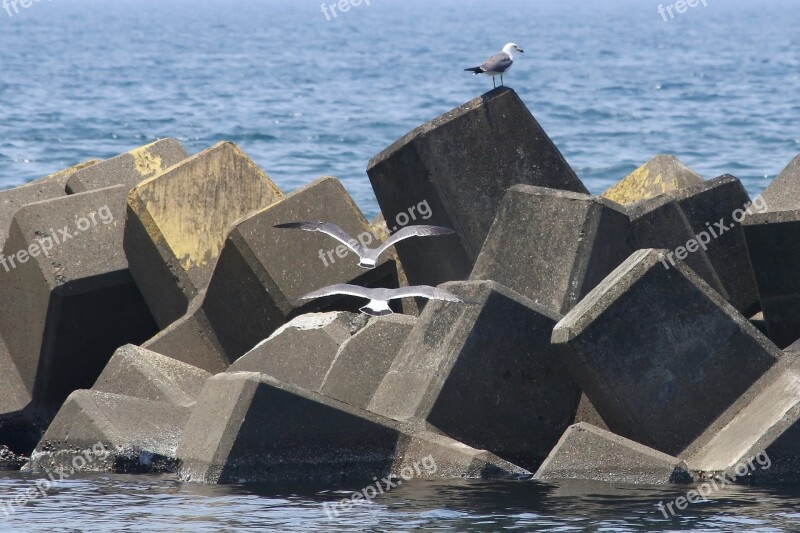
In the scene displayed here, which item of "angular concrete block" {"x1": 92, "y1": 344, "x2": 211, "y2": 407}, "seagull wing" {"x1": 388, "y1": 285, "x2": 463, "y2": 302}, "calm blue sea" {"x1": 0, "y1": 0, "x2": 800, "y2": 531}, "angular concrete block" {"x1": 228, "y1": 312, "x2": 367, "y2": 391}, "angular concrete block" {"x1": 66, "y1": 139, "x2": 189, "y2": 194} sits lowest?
"calm blue sea" {"x1": 0, "y1": 0, "x2": 800, "y2": 531}

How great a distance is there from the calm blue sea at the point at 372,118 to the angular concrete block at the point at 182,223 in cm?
182

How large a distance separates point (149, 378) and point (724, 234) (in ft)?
11.6

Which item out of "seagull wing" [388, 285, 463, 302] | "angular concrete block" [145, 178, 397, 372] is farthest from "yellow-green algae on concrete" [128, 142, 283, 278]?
"seagull wing" [388, 285, 463, 302]

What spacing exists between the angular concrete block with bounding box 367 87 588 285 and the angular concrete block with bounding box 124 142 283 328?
0.94 metres

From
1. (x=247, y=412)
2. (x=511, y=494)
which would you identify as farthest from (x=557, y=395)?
(x=247, y=412)

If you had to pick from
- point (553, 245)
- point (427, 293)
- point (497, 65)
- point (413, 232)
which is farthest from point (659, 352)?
point (497, 65)

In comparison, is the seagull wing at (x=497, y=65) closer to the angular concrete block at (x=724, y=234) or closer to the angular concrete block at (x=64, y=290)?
the angular concrete block at (x=724, y=234)

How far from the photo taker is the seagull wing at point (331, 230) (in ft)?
26.9

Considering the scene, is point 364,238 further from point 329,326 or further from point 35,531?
point 35,531

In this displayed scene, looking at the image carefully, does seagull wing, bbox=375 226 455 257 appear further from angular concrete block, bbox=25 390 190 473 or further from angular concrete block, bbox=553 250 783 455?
angular concrete block, bbox=25 390 190 473

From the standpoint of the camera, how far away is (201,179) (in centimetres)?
904

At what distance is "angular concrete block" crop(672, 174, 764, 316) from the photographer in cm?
881

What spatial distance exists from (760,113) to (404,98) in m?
11.1

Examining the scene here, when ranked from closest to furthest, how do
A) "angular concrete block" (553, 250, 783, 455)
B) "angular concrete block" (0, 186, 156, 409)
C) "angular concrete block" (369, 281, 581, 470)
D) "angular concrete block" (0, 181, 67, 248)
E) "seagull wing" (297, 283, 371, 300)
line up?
1. "angular concrete block" (553, 250, 783, 455)
2. "angular concrete block" (369, 281, 581, 470)
3. "seagull wing" (297, 283, 371, 300)
4. "angular concrete block" (0, 186, 156, 409)
5. "angular concrete block" (0, 181, 67, 248)
